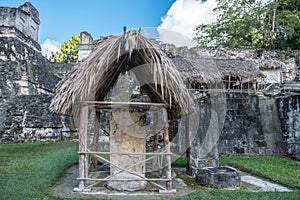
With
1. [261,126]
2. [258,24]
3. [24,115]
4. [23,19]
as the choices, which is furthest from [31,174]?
[258,24]

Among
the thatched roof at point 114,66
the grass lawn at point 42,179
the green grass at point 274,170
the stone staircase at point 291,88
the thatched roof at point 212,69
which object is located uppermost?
the thatched roof at point 212,69

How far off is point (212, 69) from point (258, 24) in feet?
33.1

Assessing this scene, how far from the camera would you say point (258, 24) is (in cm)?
2217

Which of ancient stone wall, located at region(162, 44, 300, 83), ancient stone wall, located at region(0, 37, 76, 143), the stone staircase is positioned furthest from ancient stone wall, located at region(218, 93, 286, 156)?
ancient stone wall, located at region(162, 44, 300, 83)

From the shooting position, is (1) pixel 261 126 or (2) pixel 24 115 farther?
(2) pixel 24 115

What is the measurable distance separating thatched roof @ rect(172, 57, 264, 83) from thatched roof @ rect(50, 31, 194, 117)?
30.6 feet

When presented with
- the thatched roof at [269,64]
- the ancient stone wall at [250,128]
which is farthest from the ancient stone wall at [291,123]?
the thatched roof at [269,64]

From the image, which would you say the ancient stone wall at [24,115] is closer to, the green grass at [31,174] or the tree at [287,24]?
the green grass at [31,174]

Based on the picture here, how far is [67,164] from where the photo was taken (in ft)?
20.3

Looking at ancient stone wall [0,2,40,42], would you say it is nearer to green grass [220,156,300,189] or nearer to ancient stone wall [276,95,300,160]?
ancient stone wall [276,95,300,160]

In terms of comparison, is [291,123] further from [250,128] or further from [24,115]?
[24,115]

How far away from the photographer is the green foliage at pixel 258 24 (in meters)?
21.6

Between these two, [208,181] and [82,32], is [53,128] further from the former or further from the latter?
[82,32]

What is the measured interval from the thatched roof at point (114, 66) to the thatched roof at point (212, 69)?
9341 mm
